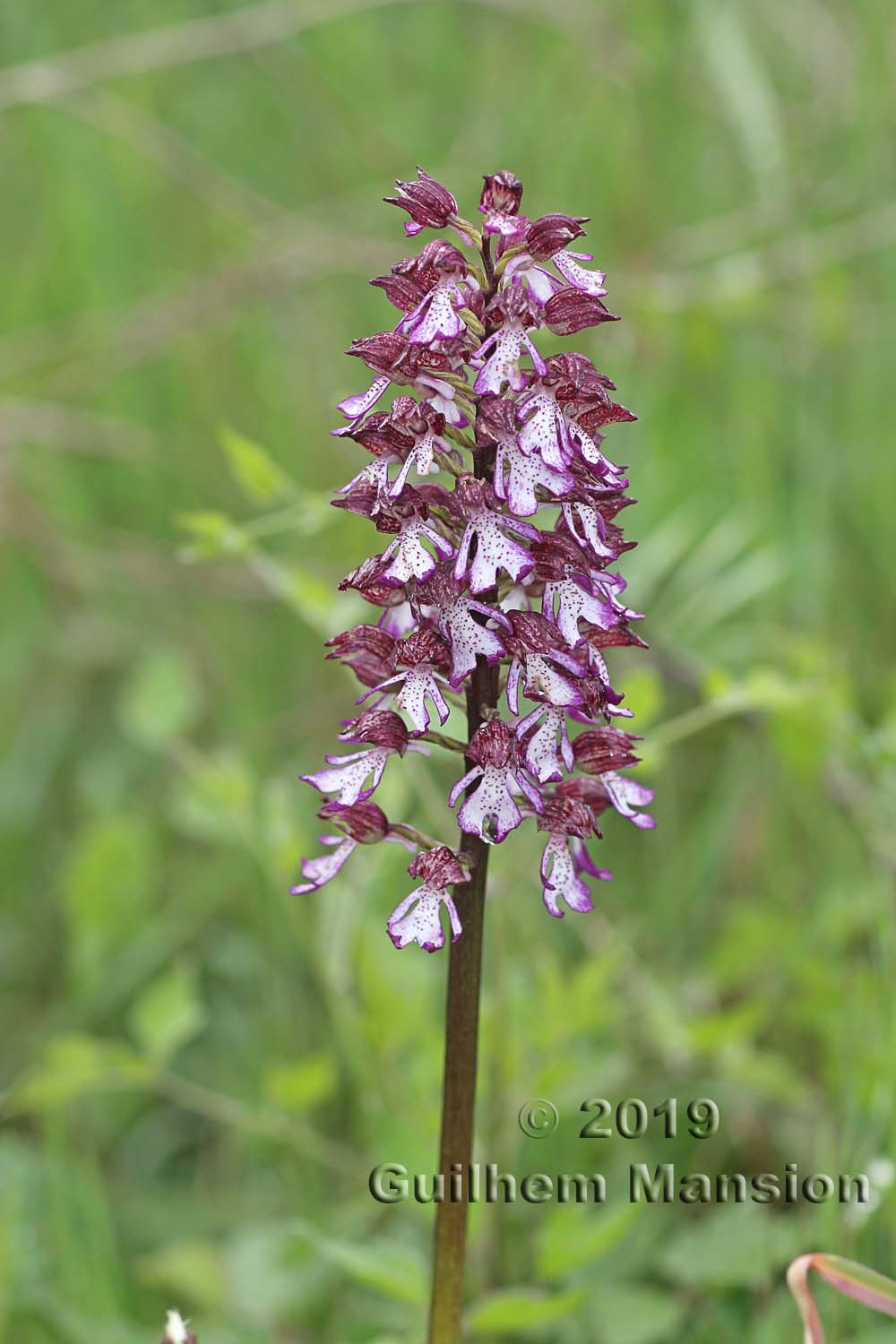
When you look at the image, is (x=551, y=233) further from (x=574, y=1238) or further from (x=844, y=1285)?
(x=574, y=1238)

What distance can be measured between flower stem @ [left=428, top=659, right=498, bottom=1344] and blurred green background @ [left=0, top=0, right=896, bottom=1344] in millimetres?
450

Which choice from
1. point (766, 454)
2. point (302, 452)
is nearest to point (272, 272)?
point (302, 452)

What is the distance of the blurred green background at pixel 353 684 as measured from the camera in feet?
8.79

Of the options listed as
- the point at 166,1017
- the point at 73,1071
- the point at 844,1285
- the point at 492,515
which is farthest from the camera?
the point at 166,1017

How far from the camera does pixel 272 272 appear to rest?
15.2 ft

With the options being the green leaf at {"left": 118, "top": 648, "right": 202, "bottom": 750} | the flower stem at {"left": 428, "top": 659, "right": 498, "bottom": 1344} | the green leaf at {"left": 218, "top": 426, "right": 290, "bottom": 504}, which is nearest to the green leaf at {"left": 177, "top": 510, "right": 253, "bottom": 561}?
the green leaf at {"left": 218, "top": 426, "right": 290, "bottom": 504}

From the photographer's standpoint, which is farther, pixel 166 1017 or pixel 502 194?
pixel 166 1017

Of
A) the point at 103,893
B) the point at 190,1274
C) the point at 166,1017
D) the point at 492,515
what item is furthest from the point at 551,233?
the point at 103,893

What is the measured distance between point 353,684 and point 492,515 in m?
2.40

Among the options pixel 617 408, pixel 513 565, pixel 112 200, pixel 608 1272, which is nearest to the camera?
pixel 513 565

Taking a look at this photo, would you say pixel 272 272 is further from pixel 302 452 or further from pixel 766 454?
pixel 766 454

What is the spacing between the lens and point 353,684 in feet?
13.0

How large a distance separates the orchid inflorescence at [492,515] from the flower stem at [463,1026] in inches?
1.1

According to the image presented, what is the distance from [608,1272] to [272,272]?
124 inches
